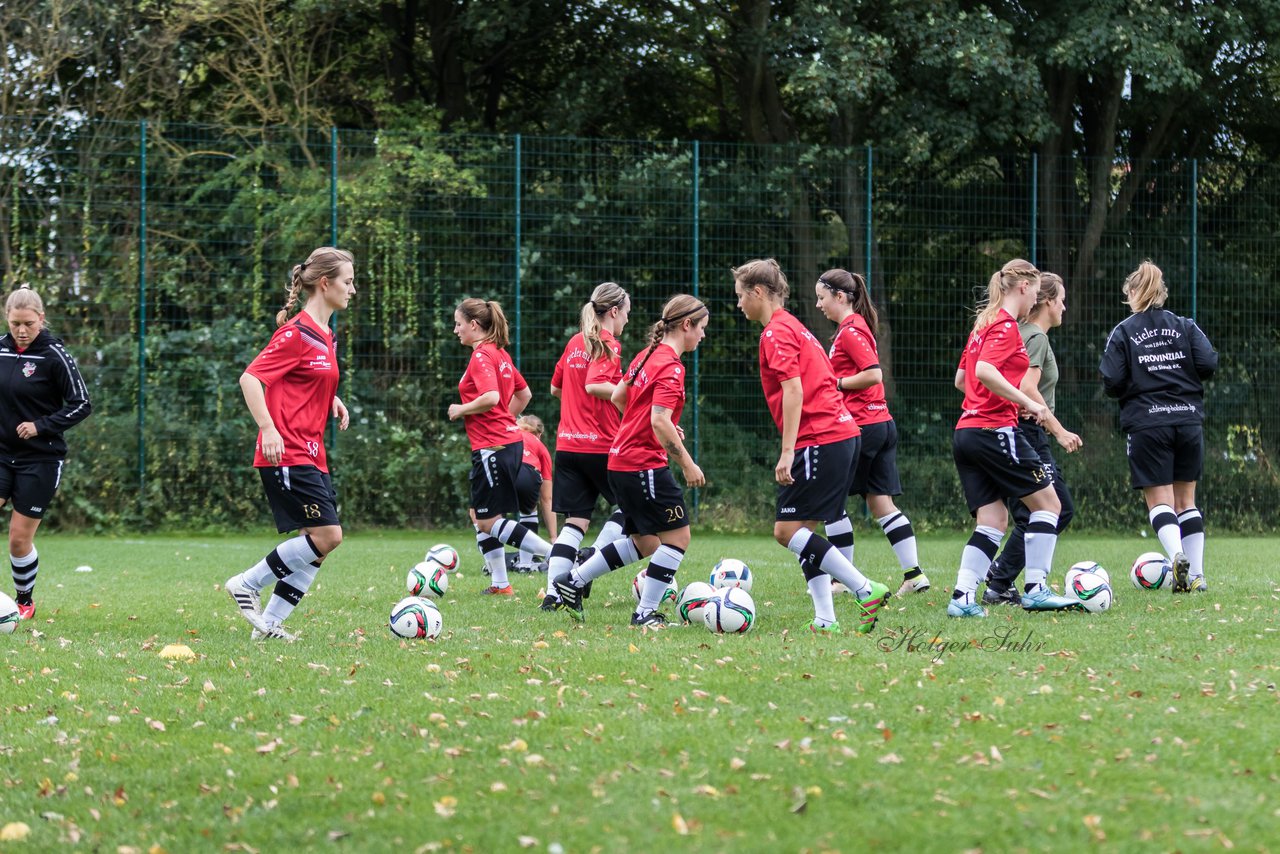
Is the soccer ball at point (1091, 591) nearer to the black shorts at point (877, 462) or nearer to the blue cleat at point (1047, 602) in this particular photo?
the blue cleat at point (1047, 602)

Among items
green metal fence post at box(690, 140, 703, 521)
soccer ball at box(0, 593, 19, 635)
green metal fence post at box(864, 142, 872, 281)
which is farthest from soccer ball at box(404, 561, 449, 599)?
green metal fence post at box(864, 142, 872, 281)

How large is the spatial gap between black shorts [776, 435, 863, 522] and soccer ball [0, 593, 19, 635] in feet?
13.7

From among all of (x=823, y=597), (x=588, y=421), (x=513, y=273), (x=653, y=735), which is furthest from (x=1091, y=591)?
(x=513, y=273)

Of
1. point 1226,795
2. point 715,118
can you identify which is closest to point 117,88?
point 715,118

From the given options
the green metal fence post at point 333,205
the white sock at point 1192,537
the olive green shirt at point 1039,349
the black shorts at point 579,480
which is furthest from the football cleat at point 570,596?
the green metal fence post at point 333,205

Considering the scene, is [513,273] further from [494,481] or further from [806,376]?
[806,376]

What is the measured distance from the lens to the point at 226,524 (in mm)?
14898

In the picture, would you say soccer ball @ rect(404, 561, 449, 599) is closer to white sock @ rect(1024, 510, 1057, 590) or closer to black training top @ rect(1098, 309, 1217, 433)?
white sock @ rect(1024, 510, 1057, 590)

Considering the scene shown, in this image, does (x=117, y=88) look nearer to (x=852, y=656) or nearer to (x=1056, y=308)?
(x=1056, y=308)

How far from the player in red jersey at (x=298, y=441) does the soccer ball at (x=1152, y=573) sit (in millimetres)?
5099

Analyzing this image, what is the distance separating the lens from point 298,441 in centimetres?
697

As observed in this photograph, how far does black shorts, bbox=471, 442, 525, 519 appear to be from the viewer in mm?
9680

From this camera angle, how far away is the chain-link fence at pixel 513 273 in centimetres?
1482

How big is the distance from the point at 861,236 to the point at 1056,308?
7041 millimetres
